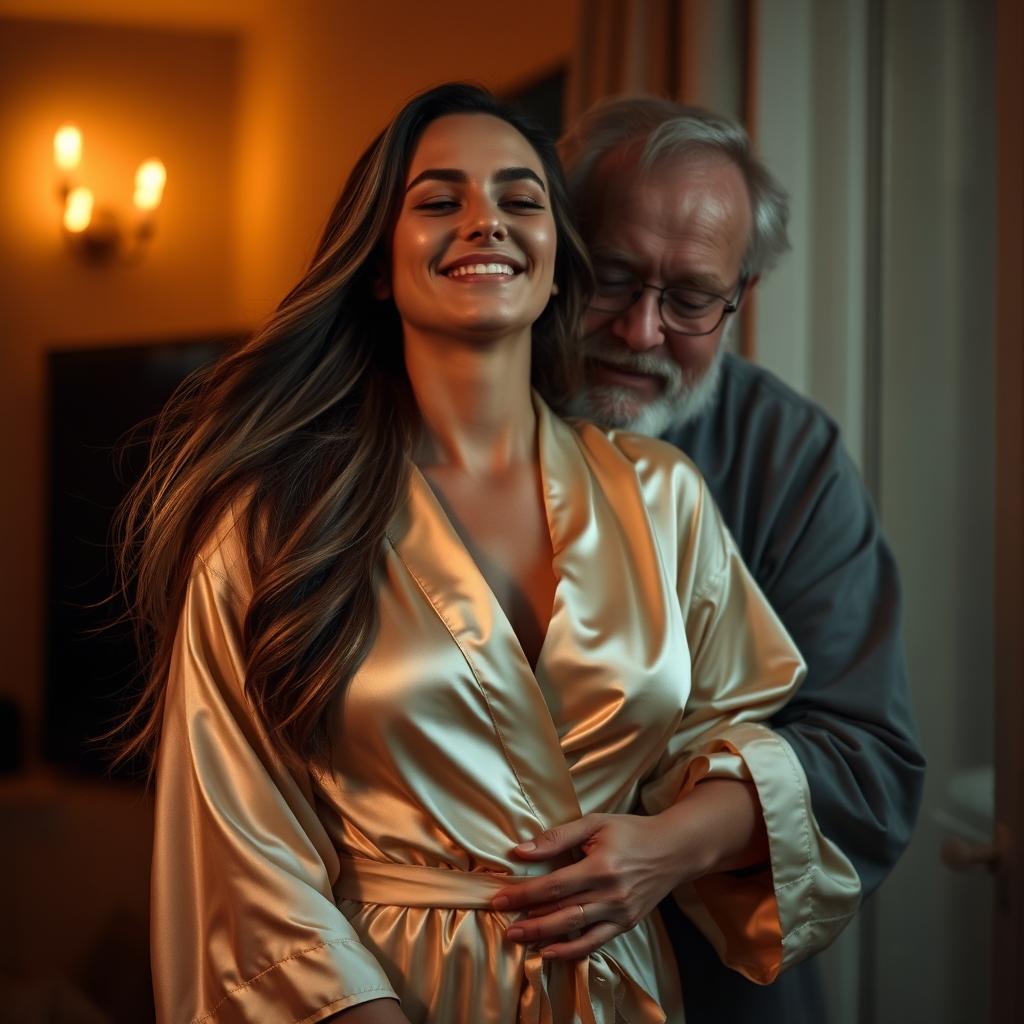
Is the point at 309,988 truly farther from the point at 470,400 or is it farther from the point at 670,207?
the point at 670,207

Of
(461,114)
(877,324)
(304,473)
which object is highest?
(461,114)

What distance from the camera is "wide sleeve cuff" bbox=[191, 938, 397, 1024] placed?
1.04 metres

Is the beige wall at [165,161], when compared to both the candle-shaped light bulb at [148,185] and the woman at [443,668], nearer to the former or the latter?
the candle-shaped light bulb at [148,185]

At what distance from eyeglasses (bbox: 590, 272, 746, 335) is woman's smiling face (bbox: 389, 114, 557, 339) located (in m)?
0.27

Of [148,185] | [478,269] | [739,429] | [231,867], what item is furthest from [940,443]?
[148,185]

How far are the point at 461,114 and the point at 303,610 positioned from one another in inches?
20.3

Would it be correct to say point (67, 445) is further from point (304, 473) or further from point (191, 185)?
point (304, 473)

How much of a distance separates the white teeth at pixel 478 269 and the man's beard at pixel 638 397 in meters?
0.32

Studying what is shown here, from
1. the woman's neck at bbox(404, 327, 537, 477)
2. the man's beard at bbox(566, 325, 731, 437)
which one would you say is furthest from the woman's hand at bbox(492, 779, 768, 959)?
the man's beard at bbox(566, 325, 731, 437)

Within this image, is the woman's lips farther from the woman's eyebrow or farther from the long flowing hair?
the woman's eyebrow

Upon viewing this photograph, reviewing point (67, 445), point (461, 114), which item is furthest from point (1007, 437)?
point (67, 445)

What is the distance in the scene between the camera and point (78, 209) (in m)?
3.87

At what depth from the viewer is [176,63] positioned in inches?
159

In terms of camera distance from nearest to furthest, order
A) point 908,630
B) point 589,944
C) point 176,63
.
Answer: point 589,944 < point 908,630 < point 176,63
